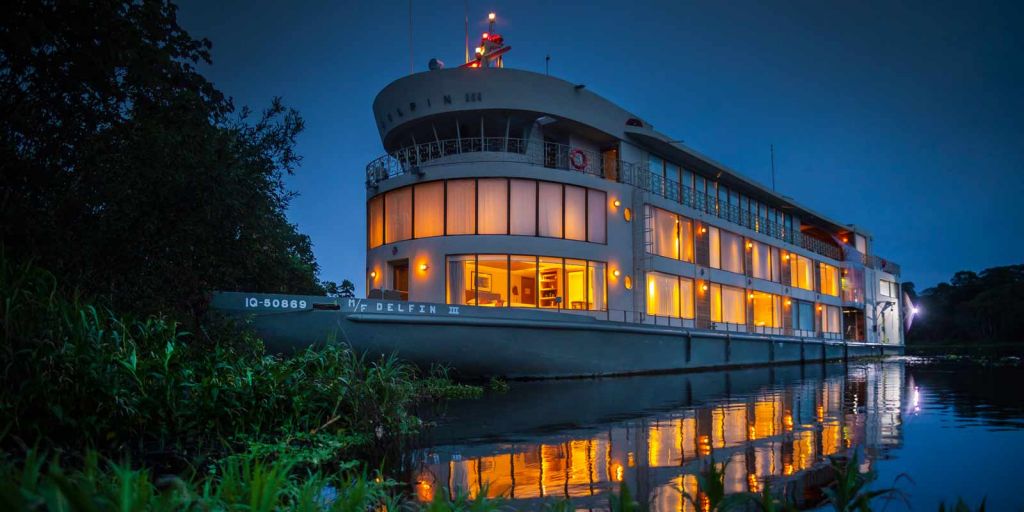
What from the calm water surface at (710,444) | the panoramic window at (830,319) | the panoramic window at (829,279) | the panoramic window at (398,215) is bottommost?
the calm water surface at (710,444)

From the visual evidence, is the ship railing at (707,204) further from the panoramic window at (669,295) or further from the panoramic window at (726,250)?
the panoramic window at (669,295)

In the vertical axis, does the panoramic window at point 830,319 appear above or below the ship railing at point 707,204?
below

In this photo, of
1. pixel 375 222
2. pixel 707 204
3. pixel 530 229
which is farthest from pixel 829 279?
pixel 375 222

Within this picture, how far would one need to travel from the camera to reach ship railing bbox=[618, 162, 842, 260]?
22734mm

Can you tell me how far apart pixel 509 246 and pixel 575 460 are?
504 inches

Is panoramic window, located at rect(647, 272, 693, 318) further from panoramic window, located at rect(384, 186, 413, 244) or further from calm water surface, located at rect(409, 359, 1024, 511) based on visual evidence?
calm water surface, located at rect(409, 359, 1024, 511)

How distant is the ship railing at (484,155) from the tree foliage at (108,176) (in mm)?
10705

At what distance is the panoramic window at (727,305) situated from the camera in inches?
A: 1095

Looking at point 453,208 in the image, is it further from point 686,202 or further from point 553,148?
point 686,202

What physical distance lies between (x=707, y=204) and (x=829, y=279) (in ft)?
52.8

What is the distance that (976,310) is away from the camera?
70625 mm

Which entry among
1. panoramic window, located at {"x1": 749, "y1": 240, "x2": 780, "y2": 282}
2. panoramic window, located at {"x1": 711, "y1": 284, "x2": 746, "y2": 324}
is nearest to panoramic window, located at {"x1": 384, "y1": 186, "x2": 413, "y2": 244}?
panoramic window, located at {"x1": 711, "y1": 284, "x2": 746, "y2": 324}

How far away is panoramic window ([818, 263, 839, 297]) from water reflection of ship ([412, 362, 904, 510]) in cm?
2675

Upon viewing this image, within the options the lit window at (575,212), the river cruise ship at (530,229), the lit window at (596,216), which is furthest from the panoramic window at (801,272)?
the lit window at (575,212)
